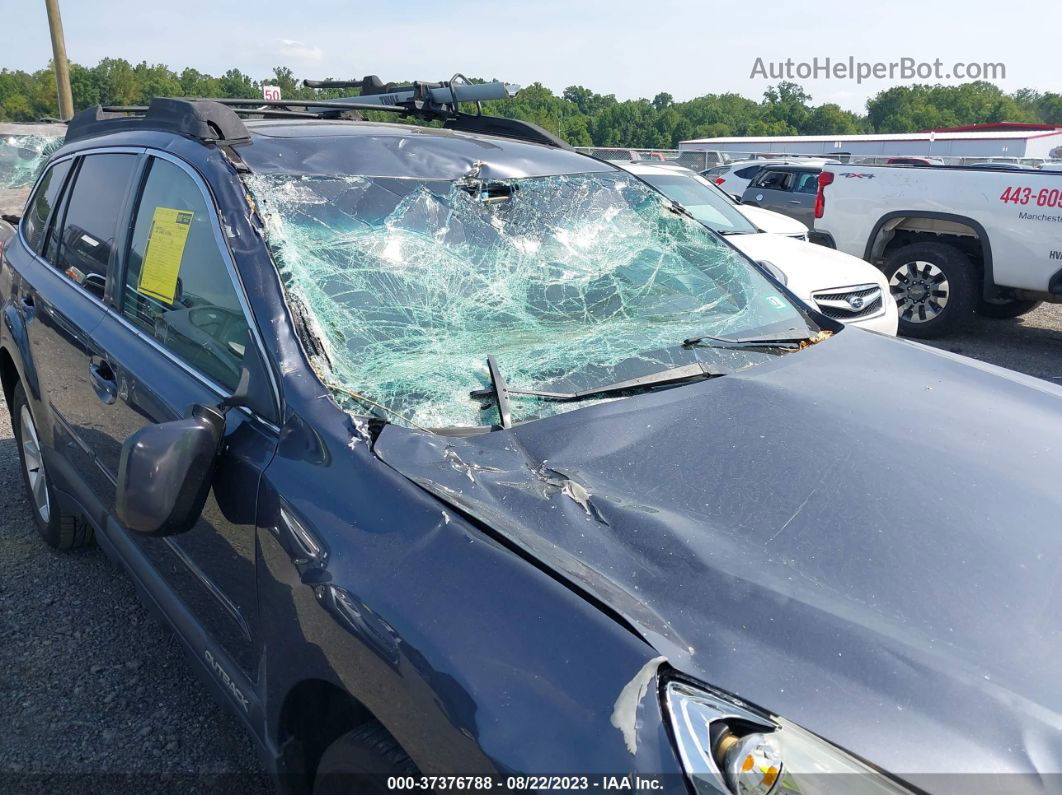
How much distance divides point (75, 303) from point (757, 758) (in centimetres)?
Result: 273

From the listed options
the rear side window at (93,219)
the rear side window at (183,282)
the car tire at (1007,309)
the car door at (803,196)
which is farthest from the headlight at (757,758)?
the car door at (803,196)

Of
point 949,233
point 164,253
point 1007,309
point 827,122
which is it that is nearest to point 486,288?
point 164,253

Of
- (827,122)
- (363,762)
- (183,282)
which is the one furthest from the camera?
(827,122)

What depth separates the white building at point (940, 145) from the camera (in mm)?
31406

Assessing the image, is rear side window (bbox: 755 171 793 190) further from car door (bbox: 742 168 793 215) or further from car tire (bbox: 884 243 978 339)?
car tire (bbox: 884 243 978 339)

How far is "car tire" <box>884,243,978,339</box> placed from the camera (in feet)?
26.6

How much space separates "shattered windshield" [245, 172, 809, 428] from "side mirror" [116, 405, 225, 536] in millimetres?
302

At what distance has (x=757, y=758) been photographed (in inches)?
46.8

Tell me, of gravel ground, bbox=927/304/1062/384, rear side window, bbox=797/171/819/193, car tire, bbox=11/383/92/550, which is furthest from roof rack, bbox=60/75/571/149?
rear side window, bbox=797/171/819/193

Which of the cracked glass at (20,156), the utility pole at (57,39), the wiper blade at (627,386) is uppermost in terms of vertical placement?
the utility pole at (57,39)

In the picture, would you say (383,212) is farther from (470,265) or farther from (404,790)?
(404,790)

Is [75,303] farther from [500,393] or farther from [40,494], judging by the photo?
[500,393]

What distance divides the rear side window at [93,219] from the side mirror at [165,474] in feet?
4.24

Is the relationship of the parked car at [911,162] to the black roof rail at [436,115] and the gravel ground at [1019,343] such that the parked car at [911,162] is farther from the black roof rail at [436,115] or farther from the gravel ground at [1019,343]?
the black roof rail at [436,115]
